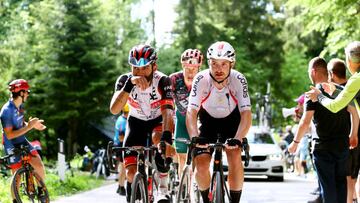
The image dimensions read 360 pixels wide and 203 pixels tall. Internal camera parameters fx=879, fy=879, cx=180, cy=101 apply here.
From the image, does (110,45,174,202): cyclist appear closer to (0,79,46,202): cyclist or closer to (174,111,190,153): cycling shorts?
(174,111,190,153): cycling shorts

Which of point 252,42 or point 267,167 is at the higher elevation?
point 252,42

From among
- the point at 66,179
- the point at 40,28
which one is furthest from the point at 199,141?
the point at 40,28

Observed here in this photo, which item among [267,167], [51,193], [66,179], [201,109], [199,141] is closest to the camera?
[199,141]

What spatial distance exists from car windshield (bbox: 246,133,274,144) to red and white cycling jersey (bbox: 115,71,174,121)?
16.1 m

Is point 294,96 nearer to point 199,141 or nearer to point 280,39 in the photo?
point 280,39

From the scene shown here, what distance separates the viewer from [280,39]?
52750mm

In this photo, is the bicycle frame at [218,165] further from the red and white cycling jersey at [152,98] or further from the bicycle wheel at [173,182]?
the bicycle wheel at [173,182]

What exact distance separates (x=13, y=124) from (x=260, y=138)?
50.2 feet

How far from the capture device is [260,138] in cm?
2586

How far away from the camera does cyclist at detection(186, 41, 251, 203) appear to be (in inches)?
337

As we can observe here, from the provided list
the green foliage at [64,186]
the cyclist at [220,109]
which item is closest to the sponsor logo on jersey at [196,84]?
the cyclist at [220,109]

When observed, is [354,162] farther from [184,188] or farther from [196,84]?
[196,84]

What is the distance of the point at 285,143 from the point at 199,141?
1115 inches

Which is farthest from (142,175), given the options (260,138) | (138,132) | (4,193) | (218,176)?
(260,138)
